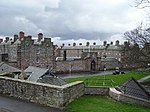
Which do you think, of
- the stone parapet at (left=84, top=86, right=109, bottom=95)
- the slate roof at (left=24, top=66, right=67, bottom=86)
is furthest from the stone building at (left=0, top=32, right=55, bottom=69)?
the stone parapet at (left=84, top=86, right=109, bottom=95)

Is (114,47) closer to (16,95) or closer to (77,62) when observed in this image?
(77,62)

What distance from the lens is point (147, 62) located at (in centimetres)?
2355

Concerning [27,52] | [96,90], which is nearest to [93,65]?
[27,52]

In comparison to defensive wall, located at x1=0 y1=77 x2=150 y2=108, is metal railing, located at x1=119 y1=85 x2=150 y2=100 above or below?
below

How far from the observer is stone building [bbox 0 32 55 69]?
5148 cm

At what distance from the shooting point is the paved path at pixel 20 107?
40.6 feet

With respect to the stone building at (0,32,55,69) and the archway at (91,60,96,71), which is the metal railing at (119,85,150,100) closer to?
the stone building at (0,32,55,69)

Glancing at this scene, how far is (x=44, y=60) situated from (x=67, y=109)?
43.5 meters

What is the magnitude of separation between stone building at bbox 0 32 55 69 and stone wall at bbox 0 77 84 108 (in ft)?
117

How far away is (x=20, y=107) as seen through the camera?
12.8 meters

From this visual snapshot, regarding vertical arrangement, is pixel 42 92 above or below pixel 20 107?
above

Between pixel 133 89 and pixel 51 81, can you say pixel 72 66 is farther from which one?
pixel 51 81

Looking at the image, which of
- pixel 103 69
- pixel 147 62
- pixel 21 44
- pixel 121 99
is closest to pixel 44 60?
pixel 21 44

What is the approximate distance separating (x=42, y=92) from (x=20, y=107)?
4.69ft
